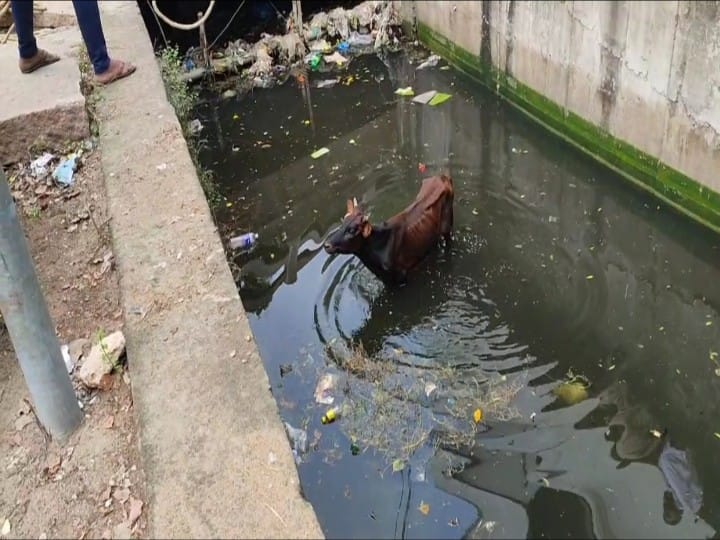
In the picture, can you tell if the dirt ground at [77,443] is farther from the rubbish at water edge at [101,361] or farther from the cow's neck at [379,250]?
the cow's neck at [379,250]

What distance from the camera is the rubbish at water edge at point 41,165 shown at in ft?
18.9

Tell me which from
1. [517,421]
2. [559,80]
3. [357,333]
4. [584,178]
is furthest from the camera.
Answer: [559,80]

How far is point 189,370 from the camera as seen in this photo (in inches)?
143

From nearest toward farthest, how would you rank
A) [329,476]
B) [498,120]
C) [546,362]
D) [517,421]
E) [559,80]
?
1. [329,476]
2. [517,421]
3. [546,362]
4. [559,80]
5. [498,120]

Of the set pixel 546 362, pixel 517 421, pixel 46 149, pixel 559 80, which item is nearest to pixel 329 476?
pixel 517 421

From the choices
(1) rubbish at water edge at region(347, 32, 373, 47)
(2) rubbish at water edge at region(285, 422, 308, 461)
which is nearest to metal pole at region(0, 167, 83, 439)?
(2) rubbish at water edge at region(285, 422, 308, 461)

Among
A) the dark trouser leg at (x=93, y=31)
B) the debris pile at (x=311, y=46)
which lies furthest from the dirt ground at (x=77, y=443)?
the debris pile at (x=311, y=46)

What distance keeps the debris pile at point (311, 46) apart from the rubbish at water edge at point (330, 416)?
21.5 feet

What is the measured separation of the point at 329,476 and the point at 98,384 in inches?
51.0

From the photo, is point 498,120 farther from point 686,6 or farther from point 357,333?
point 357,333

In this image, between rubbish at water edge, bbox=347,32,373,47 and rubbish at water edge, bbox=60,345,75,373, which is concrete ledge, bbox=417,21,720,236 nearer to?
rubbish at water edge, bbox=347,32,373,47

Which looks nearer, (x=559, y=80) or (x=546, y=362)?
(x=546, y=362)

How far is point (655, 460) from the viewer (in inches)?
165

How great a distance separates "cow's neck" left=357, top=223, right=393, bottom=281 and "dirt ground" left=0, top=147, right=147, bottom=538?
1695 millimetres
